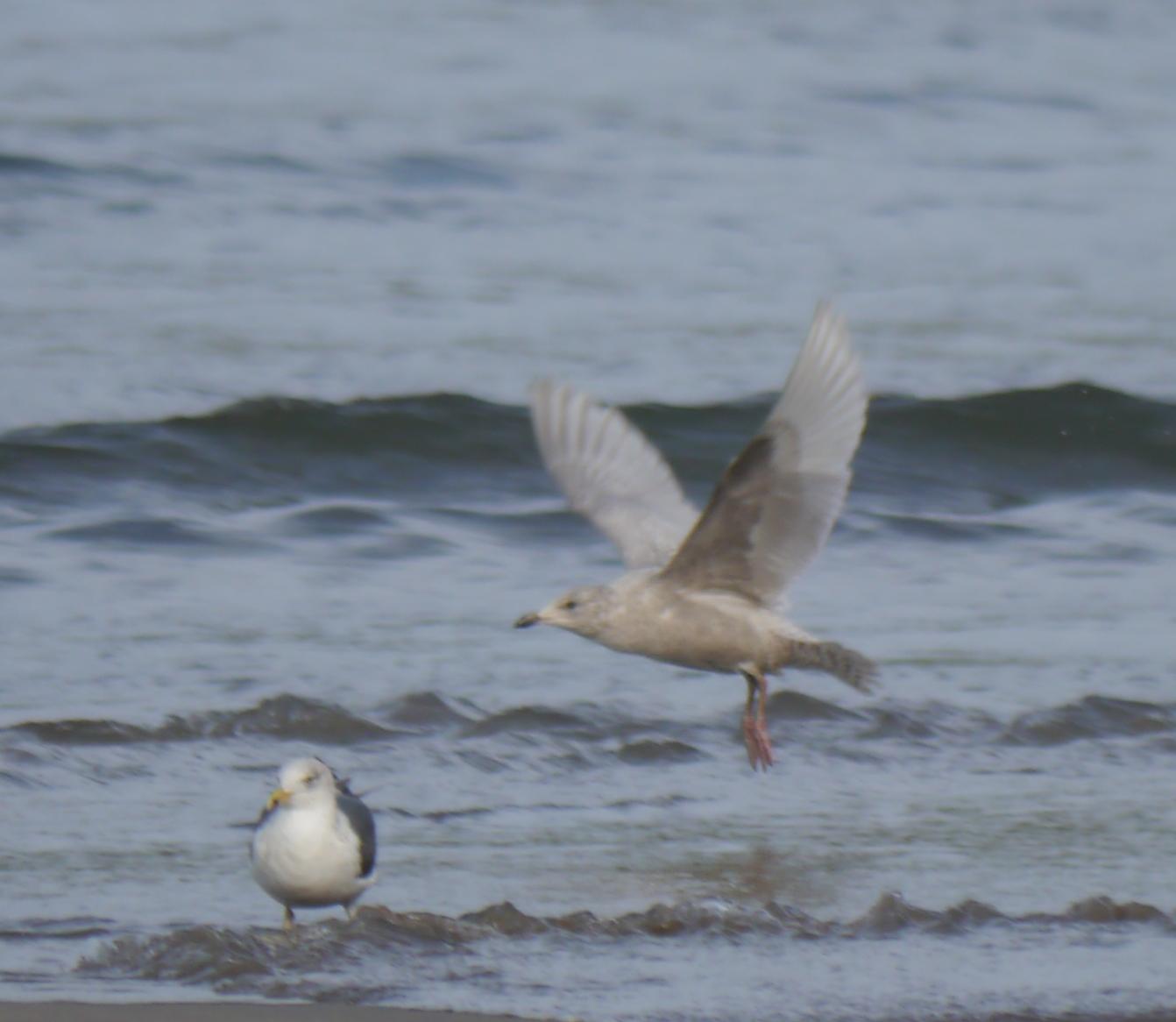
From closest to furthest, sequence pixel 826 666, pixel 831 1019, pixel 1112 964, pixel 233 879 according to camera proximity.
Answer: pixel 831 1019 < pixel 1112 964 < pixel 233 879 < pixel 826 666

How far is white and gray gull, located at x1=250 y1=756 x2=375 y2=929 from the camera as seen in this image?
4.91 meters

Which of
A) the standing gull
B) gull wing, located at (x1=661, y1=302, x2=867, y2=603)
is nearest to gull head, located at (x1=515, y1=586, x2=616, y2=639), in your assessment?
the standing gull

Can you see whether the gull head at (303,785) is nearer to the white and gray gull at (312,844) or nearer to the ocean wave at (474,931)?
the white and gray gull at (312,844)

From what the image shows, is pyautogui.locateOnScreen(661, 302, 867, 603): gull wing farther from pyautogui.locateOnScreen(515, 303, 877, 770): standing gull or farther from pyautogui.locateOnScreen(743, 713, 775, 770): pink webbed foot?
pyautogui.locateOnScreen(743, 713, 775, 770): pink webbed foot

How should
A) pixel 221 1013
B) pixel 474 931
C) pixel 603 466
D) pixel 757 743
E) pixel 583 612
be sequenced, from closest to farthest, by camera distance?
pixel 221 1013
pixel 474 931
pixel 583 612
pixel 757 743
pixel 603 466

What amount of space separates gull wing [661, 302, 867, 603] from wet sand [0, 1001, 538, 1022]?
1783mm

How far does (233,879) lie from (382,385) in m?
5.60

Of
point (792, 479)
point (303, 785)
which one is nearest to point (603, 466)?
point (792, 479)

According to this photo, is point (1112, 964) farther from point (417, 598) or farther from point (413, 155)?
point (413, 155)

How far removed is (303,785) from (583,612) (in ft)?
3.82

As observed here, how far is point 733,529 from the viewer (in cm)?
601

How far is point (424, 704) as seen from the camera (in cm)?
676

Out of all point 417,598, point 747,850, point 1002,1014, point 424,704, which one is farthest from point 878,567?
point 1002,1014

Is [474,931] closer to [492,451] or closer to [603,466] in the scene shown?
[603,466]
